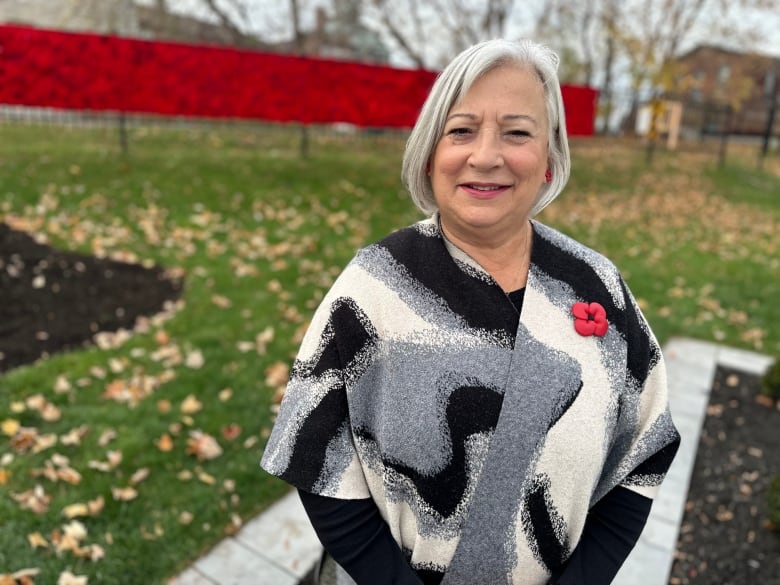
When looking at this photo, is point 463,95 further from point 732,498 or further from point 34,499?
point 732,498

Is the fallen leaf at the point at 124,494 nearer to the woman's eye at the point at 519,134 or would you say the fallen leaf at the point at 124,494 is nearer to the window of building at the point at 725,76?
the woman's eye at the point at 519,134

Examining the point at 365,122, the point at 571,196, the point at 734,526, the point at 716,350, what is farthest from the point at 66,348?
the point at 571,196

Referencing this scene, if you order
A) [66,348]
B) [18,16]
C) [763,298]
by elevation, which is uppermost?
[18,16]

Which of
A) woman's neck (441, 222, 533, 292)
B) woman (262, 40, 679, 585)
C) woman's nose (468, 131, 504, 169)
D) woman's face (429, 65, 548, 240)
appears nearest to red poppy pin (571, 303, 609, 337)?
woman (262, 40, 679, 585)

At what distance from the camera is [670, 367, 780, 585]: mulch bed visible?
9.85 feet

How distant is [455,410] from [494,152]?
1.89 ft

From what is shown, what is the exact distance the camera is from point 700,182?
597 inches

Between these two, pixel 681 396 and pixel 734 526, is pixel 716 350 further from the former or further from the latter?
pixel 734 526

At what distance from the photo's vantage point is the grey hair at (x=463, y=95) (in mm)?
1253

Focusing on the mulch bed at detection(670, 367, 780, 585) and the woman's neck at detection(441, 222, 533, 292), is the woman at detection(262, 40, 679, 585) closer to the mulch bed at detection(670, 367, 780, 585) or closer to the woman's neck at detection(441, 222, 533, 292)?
the woman's neck at detection(441, 222, 533, 292)

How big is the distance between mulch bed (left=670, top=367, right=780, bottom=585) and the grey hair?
2.56 metres

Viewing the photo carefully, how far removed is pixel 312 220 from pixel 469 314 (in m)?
7.31

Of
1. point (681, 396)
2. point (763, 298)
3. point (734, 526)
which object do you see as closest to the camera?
point (734, 526)

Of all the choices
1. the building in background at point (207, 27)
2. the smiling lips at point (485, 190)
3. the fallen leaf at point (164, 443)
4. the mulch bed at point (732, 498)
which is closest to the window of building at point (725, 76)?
the building in background at point (207, 27)
